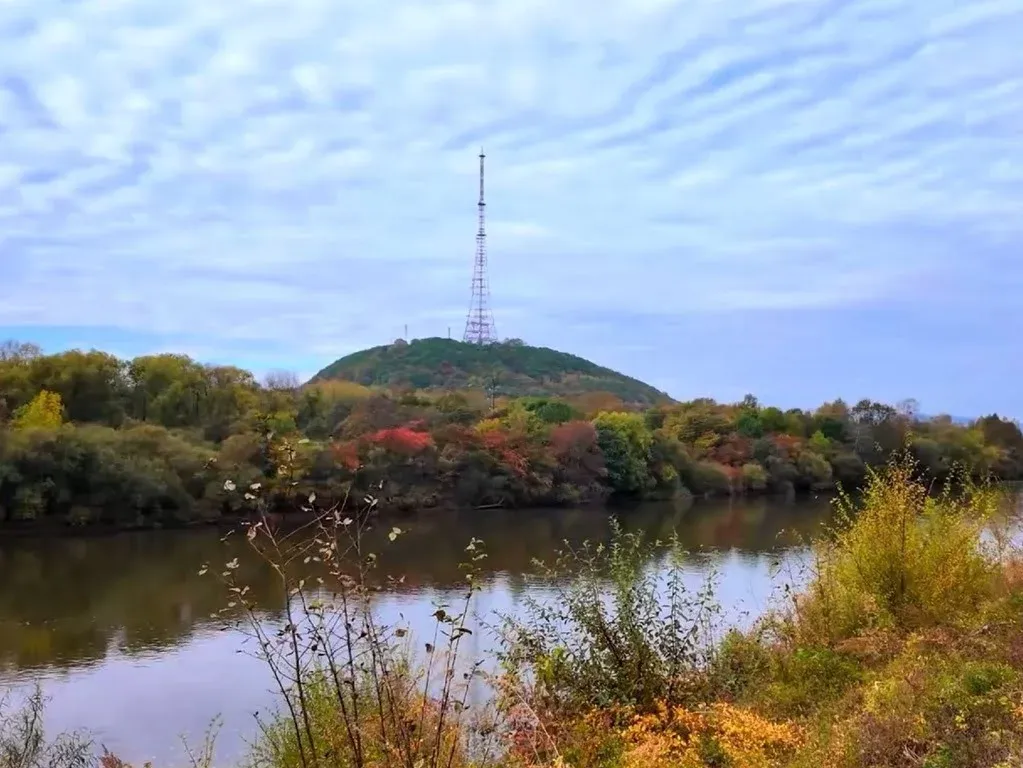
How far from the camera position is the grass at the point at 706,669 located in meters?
3.30

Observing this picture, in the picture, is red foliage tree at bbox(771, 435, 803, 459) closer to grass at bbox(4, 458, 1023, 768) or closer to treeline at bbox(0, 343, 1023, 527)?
treeline at bbox(0, 343, 1023, 527)

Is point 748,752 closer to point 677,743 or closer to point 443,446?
point 677,743

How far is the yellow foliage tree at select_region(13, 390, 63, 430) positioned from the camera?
23.4m

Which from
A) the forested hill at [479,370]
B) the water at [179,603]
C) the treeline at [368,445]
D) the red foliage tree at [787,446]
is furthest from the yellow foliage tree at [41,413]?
the forested hill at [479,370]

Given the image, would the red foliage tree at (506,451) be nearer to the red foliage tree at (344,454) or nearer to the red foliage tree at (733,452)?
the red foliage tree at (344,454)

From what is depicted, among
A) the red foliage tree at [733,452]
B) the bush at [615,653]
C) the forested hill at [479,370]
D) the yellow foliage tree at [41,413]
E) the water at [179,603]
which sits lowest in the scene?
the water at [179,603]

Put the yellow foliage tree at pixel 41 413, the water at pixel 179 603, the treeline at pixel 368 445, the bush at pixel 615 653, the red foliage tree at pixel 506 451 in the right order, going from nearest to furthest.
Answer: the bush at pixel 615 653 → the water at pixel 179 603 → the treeline at pixel 368 445 → the yellow foliage tree at pixel 41 413 → the red foliage tree at pixel 506 451

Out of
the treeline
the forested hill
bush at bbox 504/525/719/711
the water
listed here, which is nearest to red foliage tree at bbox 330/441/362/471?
the treeline

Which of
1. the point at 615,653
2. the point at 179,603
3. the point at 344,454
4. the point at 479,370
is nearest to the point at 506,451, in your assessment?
the point at 344,454

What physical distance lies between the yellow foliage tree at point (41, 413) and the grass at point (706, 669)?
64.1 feet

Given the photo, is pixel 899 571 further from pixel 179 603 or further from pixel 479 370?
pixel 479 370

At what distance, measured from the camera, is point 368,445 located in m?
28.5

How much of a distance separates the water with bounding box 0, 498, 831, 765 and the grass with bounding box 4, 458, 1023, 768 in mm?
794

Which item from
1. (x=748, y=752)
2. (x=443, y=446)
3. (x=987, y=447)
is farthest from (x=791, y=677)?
(x=987, y=447)
